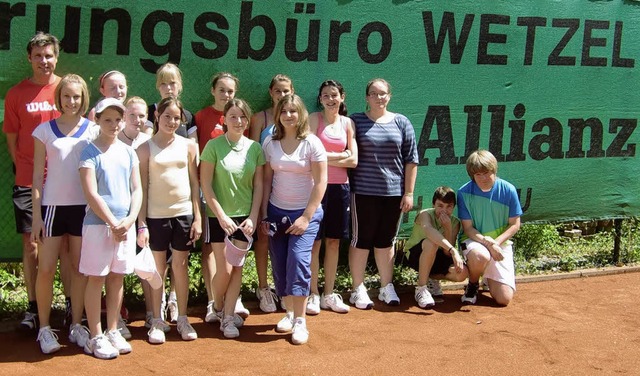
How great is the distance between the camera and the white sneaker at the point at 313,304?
5777 millimetres

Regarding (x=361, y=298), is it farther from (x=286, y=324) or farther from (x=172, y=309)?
(x=172, y=309)

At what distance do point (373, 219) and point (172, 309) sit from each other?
152 centimetres

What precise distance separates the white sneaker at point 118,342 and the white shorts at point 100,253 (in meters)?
0.38

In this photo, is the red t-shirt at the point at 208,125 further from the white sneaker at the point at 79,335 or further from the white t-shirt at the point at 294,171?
the white sneaker at the point at 79,335

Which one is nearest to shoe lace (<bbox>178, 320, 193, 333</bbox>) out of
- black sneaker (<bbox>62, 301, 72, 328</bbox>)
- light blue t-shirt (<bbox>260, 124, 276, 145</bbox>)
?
black sneaker (<bbox>62, 301, 72, 328</bbox>)

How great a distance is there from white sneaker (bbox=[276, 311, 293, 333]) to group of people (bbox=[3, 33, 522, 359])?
0.02m

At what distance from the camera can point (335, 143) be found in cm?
574

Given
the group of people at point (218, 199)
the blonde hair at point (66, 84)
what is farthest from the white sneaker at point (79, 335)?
the blonde hair at point (66, 84)

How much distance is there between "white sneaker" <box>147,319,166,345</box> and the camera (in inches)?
199

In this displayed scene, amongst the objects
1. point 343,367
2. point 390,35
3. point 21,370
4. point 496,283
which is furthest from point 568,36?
point 21,370

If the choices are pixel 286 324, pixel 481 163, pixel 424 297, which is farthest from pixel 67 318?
pixel 481 163

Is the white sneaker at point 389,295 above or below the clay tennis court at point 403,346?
above

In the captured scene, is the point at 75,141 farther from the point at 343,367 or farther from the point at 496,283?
the point at 496,283

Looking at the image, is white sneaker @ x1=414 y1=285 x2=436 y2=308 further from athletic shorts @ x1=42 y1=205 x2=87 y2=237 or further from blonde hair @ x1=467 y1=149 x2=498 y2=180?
athletic shorts @ x1=42 y1=205 x2=87 y2=237
